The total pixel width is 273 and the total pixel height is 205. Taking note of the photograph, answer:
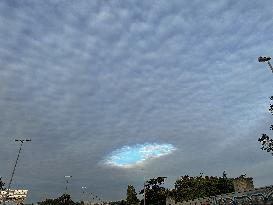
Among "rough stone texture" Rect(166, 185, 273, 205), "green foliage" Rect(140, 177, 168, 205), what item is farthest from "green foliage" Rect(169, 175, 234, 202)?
"rough stone texture" Rect(166, 185, 273, 205)

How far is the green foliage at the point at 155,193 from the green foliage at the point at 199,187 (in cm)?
367

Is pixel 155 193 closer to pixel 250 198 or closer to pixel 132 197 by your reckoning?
pixel 132 197

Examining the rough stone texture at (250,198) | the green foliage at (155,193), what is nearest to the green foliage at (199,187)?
the green foliage at (155,193)

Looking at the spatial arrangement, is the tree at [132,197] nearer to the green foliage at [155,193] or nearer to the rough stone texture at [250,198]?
the green foliage at [155,193]

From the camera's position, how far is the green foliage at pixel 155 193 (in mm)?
105125

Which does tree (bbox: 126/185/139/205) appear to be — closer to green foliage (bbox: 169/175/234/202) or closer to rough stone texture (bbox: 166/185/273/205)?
green foliage (bbox: 169/175/234/202)

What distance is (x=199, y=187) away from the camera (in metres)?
100

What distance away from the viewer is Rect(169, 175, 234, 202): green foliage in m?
98.5

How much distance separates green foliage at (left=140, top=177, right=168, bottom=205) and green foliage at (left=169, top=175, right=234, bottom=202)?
3.67 m

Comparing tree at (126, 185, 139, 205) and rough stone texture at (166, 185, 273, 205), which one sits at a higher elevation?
tree at (126, 185, 139, 205)

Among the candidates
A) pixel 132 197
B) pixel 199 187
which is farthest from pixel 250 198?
pixel 132 197

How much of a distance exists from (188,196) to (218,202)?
52.1 meters

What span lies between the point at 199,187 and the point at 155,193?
16.8m

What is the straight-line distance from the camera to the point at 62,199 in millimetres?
174500
